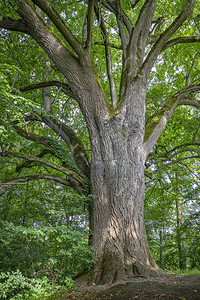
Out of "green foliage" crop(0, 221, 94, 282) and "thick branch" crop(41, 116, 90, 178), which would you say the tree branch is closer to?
"thick branch" crop(41, 116, 90, 178)

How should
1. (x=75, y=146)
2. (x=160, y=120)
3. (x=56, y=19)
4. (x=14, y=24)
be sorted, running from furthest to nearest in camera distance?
(x=75, y=146) → (x=160, y=120) → (x=14, y=24) → (x=56, y=19)

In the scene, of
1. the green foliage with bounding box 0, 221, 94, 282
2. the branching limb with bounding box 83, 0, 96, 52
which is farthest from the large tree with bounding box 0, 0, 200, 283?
the green foliage with bounding box 0, 221, 94, 282

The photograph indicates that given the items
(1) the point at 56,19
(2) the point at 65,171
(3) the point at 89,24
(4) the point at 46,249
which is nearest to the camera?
(4) the point at 46,249

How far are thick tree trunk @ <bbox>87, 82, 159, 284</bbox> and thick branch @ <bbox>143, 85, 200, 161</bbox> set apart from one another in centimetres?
43

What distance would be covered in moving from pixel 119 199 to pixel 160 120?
8.61 ft

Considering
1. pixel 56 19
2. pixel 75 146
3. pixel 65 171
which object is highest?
pixel 56 19

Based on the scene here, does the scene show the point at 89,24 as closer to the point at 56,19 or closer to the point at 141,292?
the point at 56,19

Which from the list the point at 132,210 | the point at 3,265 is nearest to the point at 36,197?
the point at 3,265

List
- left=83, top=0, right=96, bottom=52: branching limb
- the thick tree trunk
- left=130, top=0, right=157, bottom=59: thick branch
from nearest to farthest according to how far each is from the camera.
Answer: the thick tree trunk, left=83, top=0, right=96, bottom=52: branching limb, left=130, top=0, right=157, bottom=59: thick branch

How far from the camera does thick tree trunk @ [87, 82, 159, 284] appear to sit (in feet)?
13.1

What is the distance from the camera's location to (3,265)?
4539 millimetres

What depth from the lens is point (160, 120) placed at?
5996 mm

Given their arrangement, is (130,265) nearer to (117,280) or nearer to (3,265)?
(117,280)

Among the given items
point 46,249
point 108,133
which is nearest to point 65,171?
point 108,133
